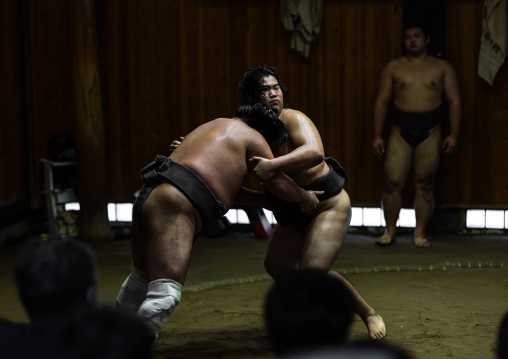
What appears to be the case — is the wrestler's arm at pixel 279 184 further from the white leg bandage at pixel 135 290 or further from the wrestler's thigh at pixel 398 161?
the wrestler's thigh at pixel 398 161

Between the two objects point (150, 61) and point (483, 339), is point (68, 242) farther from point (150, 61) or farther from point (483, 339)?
point (150, 61)

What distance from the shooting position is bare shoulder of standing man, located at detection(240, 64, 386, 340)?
3314 millimetres

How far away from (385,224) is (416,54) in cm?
124

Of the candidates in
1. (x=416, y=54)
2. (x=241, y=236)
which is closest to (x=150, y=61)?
(x=241, y=236)

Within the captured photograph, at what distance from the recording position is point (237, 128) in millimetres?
3193

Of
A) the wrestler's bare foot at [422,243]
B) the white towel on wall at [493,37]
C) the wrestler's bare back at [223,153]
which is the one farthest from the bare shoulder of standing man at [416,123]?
the wrestler's bare back at [223,153]

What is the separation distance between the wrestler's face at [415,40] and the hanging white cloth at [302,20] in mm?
701

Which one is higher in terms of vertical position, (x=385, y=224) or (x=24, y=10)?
(x=24, y=10)

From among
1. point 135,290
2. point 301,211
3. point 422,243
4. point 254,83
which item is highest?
point 254,83

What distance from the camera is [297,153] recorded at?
3.23 meters

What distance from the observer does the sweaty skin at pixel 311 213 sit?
327 cm

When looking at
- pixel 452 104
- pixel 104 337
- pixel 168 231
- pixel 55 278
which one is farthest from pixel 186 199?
pixel 452 104

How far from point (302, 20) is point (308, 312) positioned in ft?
15.5

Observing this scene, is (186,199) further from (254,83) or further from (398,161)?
(398,161)
